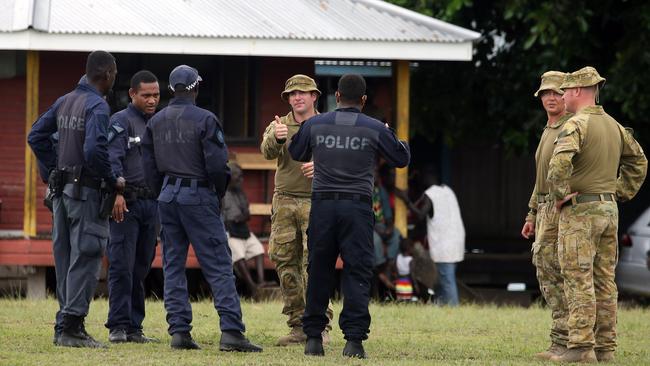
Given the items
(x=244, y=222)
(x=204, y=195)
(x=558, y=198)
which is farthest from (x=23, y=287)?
(x=558, y=198)

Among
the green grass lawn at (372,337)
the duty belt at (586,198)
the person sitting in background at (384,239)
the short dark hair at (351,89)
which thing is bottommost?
the green grass lawn at (372,337)

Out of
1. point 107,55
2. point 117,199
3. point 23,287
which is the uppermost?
point 107,55

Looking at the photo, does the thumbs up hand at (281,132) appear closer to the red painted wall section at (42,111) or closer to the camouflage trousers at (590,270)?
the camouflage trousers at (590,270)

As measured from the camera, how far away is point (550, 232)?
10641 mm

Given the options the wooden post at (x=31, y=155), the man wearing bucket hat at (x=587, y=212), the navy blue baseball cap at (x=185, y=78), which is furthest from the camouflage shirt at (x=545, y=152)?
the wooden post at (x=31, y=155)

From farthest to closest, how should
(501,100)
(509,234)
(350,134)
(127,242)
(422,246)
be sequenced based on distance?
(509,234), (501,100), (422,246), (127,242), (350,134)

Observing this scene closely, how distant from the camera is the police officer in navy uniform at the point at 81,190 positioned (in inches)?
407

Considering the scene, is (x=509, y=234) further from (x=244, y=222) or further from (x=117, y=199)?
(x=117, y=199)

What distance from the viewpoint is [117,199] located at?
416 inches

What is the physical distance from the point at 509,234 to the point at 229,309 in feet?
55.1

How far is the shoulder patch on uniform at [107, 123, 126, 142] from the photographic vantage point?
36.0 ft

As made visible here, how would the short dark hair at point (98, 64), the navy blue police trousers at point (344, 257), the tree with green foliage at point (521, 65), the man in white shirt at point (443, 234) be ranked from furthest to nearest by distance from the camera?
the tree with green foliage at point (521, 65) → the man in white shirt at point (443, 234) → the short dark hair at point (98, 64) → the navy blue police trousers at point (344, 257)

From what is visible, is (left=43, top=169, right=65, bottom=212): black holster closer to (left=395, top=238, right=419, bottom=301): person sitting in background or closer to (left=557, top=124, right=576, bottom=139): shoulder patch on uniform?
(left=557, top=124, right=576, bottom=139): shoulder patch on uniform

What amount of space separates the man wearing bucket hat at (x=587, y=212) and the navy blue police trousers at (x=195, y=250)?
241cm
